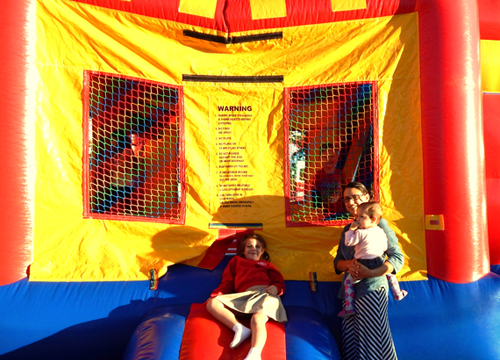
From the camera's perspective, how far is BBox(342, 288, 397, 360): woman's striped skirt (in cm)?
265

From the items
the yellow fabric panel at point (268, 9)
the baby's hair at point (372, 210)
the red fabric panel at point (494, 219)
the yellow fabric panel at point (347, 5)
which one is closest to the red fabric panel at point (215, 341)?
the baby's hair at point (372, 210)

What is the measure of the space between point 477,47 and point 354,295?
2010 mm

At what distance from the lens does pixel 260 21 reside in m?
3.42

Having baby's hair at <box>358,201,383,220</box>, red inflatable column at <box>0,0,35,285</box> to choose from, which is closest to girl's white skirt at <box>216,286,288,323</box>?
baby's hair at <box>358,201,383,220</box>

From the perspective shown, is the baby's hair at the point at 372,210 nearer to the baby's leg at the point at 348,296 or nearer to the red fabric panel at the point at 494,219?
the baby's leg at the point at 348,296

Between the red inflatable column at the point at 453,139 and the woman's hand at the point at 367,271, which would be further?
the red inflatable column at the point at 453,139

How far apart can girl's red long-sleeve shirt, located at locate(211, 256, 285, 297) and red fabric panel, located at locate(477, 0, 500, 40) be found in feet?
9.39

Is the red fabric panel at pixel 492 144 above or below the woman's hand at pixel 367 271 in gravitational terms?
above

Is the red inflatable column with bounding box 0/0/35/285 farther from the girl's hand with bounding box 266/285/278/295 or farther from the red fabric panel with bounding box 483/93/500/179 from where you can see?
the red fabric panel with bounding box 483/93/500/179

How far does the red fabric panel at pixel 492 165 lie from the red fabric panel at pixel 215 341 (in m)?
2.10

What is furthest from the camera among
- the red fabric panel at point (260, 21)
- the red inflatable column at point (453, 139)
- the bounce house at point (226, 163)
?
the red fabric panel at point (260, 21)

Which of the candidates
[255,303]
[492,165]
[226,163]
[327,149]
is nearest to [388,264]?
[255,303]

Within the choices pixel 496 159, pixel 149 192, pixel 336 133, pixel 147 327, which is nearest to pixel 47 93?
pixel 149 192

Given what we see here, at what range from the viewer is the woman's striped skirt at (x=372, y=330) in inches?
104
